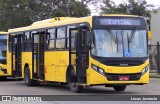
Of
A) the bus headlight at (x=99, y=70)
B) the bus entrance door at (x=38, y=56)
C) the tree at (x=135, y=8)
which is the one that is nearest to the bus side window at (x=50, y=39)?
the bus entrance door at (x=38, y=56)

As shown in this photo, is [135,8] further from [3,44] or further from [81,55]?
[81,55]

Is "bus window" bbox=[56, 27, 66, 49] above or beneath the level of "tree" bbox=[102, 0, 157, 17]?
beneath

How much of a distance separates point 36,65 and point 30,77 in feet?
3.26

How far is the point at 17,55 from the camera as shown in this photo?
24.8 metres

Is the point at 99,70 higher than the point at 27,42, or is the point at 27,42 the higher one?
the point at 27,42

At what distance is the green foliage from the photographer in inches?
1839

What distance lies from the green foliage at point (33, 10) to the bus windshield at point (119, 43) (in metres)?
29.7

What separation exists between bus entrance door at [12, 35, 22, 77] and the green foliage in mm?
21200

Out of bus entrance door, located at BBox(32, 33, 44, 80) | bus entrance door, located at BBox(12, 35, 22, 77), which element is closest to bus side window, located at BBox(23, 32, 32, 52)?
bus entrance door, located at BBox(32, 33, 44, 80)

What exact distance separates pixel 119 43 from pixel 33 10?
3139 cm

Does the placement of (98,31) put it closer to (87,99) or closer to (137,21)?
(137,21)

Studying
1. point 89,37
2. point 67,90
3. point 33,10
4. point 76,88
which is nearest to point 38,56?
point 67,90

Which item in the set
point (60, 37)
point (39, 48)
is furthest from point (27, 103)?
point (39, 48)

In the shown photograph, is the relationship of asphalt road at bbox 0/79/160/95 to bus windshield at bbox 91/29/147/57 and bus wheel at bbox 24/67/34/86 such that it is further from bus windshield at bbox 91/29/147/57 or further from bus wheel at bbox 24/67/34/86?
bus windshield at bbox 91/29/147/57
